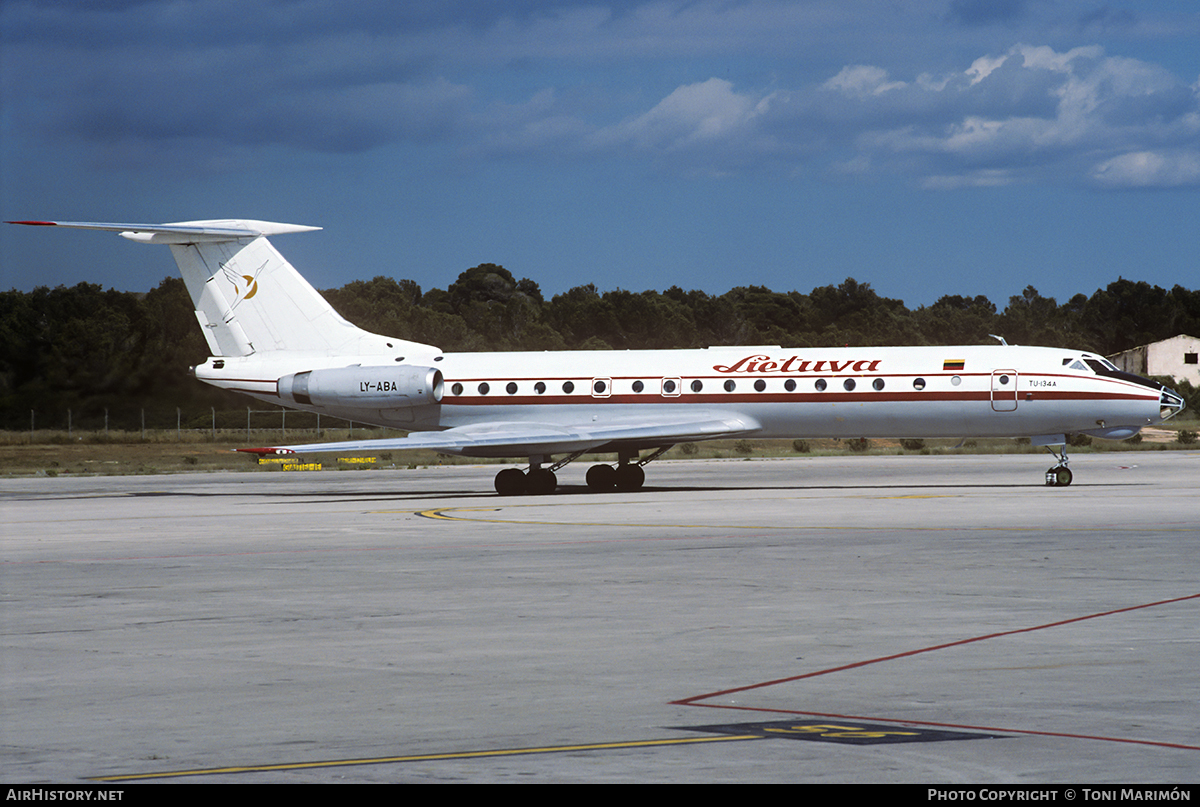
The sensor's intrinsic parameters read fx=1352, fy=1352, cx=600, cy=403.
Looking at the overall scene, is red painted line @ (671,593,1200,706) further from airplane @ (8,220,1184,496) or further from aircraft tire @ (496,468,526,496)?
aircraft tire @ (496,468,526,496)

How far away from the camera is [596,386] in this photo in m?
33.1

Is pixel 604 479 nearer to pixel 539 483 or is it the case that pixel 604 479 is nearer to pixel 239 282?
pixel 539 483

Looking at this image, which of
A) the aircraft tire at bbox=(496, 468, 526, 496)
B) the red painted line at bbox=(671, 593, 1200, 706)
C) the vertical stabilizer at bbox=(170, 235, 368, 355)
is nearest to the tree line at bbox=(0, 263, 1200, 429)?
the vertical stabilizer at bbox=(170, 235, 368, 355)

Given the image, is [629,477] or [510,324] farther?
[510,324]

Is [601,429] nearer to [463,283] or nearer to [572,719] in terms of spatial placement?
[572,719]

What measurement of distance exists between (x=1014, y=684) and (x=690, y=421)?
23.8m

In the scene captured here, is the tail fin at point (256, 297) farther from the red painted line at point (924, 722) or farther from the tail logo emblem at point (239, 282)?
the red painted line at point (924, 722)

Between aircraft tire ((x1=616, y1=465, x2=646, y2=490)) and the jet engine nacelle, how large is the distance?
4.92m

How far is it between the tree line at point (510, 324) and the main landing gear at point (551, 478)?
10.0m

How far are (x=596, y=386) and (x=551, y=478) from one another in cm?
252

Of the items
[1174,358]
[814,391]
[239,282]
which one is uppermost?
[1174,358]

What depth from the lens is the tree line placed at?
1614 inches

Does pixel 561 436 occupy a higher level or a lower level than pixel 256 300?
lower

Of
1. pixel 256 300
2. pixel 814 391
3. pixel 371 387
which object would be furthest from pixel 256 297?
pixel 814 391
